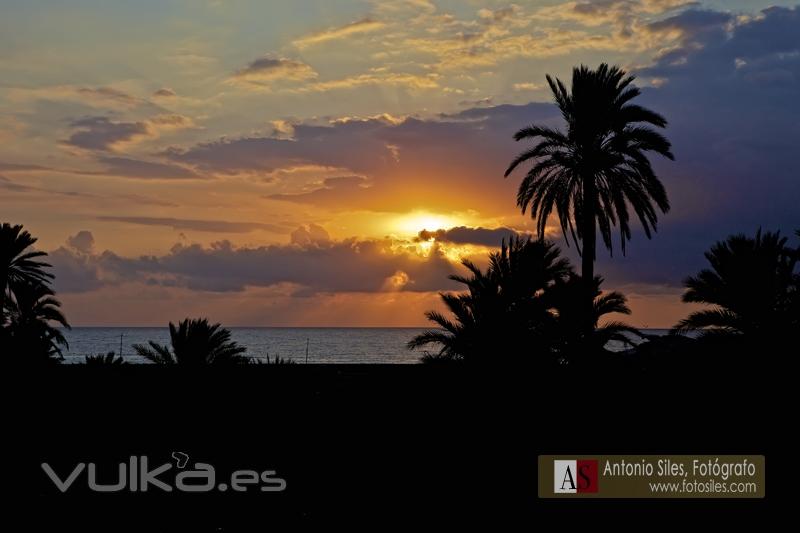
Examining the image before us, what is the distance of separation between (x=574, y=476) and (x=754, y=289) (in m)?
13.6

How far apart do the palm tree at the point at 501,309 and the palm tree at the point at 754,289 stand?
229 inches

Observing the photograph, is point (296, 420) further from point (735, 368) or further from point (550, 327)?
point (735, 368)

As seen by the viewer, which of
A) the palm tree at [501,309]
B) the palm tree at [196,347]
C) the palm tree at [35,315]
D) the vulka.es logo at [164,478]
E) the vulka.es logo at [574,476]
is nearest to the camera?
the vulka.es logo at [574,476]

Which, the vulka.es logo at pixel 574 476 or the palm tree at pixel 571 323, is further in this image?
the palm tree at pixel 571 323

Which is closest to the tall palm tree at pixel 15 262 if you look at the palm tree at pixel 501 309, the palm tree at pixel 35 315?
the palm tree at pixel 35 315

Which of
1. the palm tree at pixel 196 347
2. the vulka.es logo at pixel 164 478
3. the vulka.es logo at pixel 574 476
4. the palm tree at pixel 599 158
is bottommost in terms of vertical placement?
the vulka.es logo at pixel 164 478

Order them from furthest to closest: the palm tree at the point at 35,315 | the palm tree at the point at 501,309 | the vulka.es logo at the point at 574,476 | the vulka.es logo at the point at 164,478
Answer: the palm tree at the point at 35,315 < the palm tree at the point at 501,309 < the vulka.es logo at the point at 164,478 < the vulka.es logo at the point at 574,476

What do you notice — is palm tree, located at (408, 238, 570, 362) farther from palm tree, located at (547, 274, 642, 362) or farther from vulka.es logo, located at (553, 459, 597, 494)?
vulka.es logo, located at (553, 459, 597, 494)

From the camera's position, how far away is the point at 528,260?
3042 centimetres

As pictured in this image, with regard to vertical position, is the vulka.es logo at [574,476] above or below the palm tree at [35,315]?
below

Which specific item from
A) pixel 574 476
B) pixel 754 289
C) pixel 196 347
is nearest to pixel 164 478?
pixel 574 476

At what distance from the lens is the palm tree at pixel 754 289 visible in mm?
31500

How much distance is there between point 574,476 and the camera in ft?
70.5

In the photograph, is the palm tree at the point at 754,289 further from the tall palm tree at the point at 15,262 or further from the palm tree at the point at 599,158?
the tall palm tree at the point at 15,262
